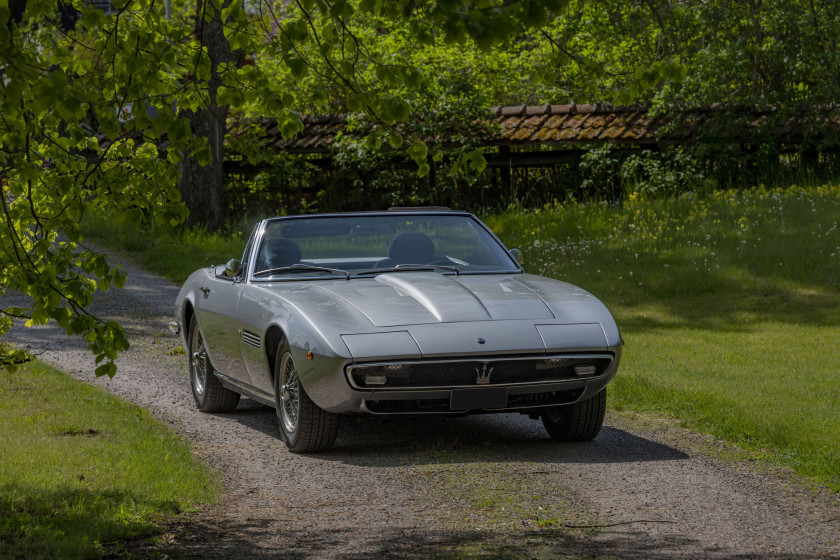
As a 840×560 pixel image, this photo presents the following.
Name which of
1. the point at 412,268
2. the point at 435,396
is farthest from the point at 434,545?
the point at 412,268

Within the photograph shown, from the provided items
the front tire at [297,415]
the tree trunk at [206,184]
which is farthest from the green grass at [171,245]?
the front tire at [297,415]

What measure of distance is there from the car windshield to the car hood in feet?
1.12

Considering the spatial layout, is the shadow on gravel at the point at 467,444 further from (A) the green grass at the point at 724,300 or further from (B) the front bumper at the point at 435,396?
(A) the green grass at the point at 724,300

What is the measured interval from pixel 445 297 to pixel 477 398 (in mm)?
789

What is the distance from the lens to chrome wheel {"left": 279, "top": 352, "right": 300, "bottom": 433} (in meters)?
7.14

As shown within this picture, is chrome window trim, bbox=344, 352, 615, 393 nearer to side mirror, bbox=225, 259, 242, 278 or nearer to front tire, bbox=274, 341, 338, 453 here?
front tire, bbox=274, 341, 338, 453

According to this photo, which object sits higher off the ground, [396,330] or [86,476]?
[396,330]

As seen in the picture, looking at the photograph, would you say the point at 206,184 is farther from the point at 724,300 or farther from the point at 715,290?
the point at 724,300

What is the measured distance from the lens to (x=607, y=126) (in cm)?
2241

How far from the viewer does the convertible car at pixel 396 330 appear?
664 cm

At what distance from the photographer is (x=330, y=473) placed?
6613mm

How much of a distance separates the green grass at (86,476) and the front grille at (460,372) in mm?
1069

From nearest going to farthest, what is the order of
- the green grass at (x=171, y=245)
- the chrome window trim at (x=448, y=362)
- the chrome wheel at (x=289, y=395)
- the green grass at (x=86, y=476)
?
1. the green grass at (x=86, y=476)
2. the chrome window trim at (x=448, y=362)
3. the chrome wheel at (x=289, y=395)
4. the green grass at (x=171, y=245)

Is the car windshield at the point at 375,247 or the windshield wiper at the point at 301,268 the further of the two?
the car windshield at the point at 375,247
